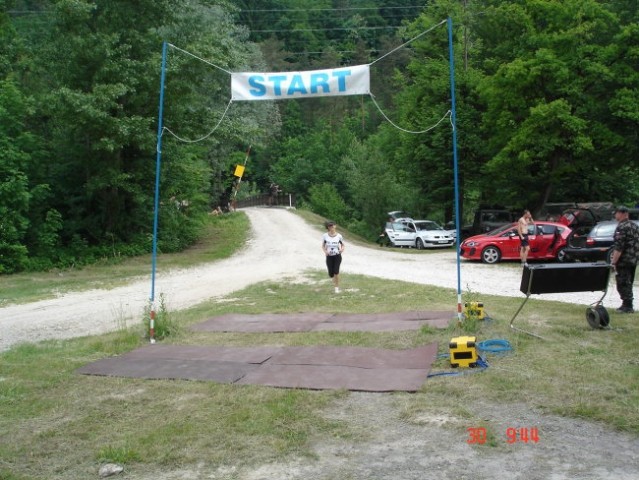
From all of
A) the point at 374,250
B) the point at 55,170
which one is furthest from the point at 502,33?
the point at 55,170

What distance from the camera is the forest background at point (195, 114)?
24016mm

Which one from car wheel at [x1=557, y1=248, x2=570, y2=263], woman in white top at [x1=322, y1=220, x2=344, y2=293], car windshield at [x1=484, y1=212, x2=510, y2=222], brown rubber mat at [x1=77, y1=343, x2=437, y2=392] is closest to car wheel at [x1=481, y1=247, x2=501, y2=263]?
car wheel at [x1=557, y1=248, x2=570, y2=263]

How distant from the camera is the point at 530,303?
12.1m

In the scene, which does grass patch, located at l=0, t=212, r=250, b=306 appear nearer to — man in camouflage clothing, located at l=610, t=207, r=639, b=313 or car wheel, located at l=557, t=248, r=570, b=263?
car wheel, located at l=557, t=248, r=570, b=263

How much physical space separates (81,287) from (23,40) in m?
14.3

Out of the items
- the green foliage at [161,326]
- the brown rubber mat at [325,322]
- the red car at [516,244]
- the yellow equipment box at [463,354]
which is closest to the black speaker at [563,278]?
the brown rubber mat at [325,322]

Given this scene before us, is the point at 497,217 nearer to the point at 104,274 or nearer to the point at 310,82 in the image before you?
the point at 104,274

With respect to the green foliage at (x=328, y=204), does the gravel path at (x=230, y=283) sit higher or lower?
lower

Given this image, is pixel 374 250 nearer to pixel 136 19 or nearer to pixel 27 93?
pixel 136 19

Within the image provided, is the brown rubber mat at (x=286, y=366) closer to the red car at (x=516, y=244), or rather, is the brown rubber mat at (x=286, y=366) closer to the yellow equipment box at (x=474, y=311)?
the yellow equipment box at (x=474, y=311)

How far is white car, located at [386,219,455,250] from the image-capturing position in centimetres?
3219

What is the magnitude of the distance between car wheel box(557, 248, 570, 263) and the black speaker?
12.0 meters

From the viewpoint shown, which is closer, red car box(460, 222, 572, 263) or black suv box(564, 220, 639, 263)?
black suv box(564, 220, 639, 263)

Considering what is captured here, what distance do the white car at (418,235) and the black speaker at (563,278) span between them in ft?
75.4
